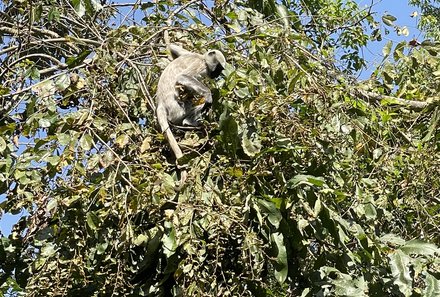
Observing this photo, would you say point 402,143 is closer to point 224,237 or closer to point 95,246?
point 224,237

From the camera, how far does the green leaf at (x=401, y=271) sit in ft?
8.02

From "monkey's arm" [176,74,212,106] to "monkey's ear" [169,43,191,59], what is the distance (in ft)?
0.42

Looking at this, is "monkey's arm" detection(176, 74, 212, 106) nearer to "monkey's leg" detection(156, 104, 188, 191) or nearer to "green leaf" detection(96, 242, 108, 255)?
"monkey's leg" detection(156, 104, 188, 191)

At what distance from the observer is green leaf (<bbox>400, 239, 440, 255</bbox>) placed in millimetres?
2490

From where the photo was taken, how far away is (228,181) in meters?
2.77

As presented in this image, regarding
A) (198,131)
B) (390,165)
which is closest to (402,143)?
(390,165)

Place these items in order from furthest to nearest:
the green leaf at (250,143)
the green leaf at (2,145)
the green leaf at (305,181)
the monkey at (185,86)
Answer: the monkey at (185,86)
the green leaf at (2,145)
the green leaf at (250,143)
the green leaf at (305,181)

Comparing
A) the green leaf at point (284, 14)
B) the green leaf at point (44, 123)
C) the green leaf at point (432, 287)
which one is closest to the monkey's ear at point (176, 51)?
the green leaf at point (284, 14)

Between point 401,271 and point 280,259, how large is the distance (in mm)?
388

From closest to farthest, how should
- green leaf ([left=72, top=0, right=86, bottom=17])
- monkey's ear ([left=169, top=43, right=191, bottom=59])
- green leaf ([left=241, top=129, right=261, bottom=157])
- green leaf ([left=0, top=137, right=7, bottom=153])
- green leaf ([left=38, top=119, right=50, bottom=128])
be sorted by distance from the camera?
green leaf ([left=241, top=129, right=261, bottom=157])
green leaf ([left=38, top=119, right=50, bottom=128])
green leaf ([left=0, top=137, right=7, bottom=153])
green leaf ([left=72, top=0, right=86, bottom=17])
monkey's ear ([left=169, top=43, right=191, bottom=59])

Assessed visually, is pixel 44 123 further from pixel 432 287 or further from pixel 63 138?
pixel 432 287

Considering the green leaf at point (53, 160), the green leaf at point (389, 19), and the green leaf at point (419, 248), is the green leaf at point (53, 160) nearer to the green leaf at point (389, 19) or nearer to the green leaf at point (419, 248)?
the green leaf at point (419, 248)

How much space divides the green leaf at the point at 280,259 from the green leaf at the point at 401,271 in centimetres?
34

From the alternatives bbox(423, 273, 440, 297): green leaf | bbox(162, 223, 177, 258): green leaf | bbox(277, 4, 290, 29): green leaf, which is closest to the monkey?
bbox(277, 4, 290, 29): green leaf
